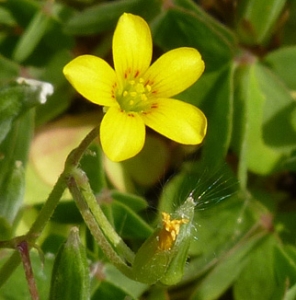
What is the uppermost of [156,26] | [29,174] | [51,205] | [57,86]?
[156,26]

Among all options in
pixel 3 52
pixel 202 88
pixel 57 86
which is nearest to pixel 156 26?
pixel 202 88

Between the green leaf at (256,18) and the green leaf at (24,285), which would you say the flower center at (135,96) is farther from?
the green leaf at (256,18)

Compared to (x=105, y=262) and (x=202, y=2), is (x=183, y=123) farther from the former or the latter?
(x=202, y=2)

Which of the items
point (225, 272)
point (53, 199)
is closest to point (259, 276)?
point (225, 272)

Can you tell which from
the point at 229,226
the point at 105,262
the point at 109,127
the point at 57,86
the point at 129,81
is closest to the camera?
the point at 109,127

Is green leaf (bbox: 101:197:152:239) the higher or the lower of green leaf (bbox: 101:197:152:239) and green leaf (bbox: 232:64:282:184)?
the lower

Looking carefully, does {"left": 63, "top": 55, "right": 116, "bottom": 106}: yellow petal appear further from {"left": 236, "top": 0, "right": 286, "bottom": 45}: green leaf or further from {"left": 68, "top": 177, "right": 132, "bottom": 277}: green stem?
{"left": 236, "top": 0, "right": 286, "bottom": 45}: green leaf

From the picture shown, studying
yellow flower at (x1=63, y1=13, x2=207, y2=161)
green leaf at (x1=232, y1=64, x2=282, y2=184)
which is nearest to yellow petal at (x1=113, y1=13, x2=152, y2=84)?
yellow flower at (x1=63, y1=13, x2=207, y2=161)

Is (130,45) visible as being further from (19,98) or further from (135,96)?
(19,98)
